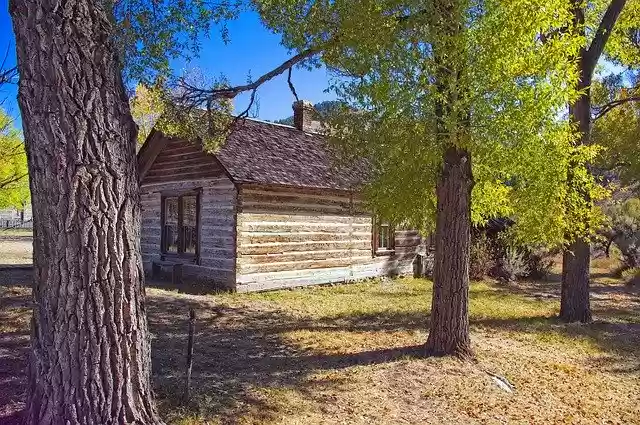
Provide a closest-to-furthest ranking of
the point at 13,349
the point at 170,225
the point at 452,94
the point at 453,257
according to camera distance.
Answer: the point at 452,94
the point at 13,349
the point at 453,257
the point at 170,225

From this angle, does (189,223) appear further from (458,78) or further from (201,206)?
(458,78)

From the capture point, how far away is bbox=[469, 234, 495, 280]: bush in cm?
1916

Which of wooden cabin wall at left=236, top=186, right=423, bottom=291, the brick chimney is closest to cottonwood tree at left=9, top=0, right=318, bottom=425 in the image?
wooden cabin wall at left=236, top=186, right=423, bottom=291

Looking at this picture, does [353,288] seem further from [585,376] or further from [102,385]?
[102,385]

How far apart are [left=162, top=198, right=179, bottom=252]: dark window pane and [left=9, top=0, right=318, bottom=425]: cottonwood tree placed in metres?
13.1

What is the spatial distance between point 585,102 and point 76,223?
11303 millimetres

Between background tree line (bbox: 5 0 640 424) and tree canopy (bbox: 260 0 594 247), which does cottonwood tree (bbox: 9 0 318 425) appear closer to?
background tree line (bbox: 5 0 640 424)

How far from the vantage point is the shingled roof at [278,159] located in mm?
14336

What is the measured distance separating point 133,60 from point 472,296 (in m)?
11.8

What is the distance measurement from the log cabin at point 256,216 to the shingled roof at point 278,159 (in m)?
0.05

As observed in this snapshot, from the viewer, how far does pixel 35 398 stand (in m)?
3.69

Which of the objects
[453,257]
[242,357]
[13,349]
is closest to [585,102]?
[453,257]

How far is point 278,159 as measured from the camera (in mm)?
16094

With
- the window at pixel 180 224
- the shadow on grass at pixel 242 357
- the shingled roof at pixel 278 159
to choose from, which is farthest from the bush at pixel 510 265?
the window at pixel 180 224
